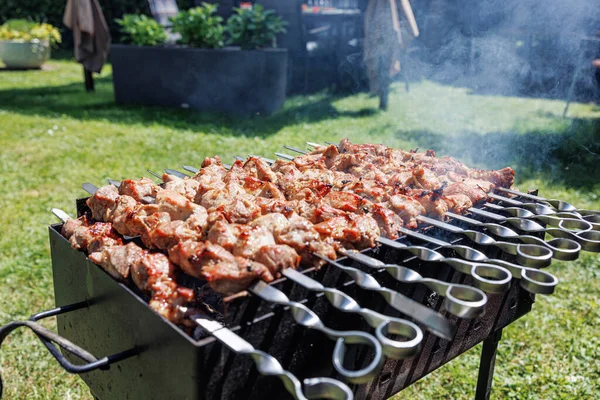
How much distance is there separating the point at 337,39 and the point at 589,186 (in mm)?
7436

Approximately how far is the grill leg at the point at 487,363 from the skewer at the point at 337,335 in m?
1.62

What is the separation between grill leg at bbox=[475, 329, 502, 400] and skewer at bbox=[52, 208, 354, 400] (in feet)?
5.85

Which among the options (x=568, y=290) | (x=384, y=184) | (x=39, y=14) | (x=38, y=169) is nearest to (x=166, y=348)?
(x=384, y=184)

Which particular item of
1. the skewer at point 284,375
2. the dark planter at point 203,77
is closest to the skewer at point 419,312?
the skewer at point 284,375

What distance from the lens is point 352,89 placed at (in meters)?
13.3

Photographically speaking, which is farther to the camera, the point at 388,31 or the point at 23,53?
the point at 23,53

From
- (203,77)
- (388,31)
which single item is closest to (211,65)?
(203,77)

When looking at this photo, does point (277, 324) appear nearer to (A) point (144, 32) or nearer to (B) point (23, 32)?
(A) point (144, 32)

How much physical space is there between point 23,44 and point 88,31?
233 inches

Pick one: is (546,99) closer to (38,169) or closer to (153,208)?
(38,169)

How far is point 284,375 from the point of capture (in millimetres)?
1311

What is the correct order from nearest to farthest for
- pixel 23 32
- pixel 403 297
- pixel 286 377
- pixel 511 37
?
pixel 286 377 < pixel 403 297 < pixel 511 37 < pixel 23 32

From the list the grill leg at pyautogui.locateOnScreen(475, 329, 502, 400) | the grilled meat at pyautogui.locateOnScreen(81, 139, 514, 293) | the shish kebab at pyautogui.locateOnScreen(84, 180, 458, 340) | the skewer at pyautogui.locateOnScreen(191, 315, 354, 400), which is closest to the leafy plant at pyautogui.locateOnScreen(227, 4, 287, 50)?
the grilled meat at pyautogui.locateOnScreen(81, 139, 514, 293)

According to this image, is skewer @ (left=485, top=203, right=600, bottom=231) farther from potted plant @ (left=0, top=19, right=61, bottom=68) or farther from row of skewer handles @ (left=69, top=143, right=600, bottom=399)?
potted plant @ (left=0, top=19, right=61, bottom=68)
